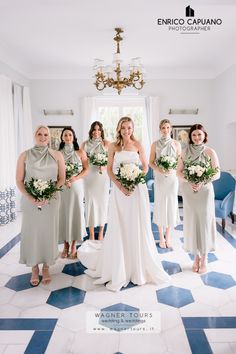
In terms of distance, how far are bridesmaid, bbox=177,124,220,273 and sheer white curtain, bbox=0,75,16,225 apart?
4.39 metres

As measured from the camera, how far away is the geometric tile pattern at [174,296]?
336 centimetres

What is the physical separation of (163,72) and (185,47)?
6.73 feet

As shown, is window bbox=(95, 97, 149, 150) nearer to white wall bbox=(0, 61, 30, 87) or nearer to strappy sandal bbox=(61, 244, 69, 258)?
white wall bbox=(0, 61, 30, 87)

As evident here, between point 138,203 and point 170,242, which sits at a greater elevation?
point 138,203

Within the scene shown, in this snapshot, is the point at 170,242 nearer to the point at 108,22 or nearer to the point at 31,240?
the point at 31,240

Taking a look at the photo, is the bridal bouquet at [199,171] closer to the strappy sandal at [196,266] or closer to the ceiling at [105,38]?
the strappy sandal at [196,266]

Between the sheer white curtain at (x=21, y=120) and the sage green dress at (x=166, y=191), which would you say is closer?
the sage green dress at (x=166, y=191)

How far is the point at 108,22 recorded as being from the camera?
542cm

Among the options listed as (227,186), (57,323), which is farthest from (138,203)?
(227,186)

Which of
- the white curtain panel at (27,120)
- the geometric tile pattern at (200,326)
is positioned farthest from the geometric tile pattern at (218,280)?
the white curtain panel at (27,120)

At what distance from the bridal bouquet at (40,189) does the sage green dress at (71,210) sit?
98cm

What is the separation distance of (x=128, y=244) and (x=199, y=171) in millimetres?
1206

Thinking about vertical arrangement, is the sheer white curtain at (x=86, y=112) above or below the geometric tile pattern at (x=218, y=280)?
above

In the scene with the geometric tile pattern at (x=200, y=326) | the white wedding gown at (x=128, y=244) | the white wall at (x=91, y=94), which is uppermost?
the white wall at (x=91, y=94)
